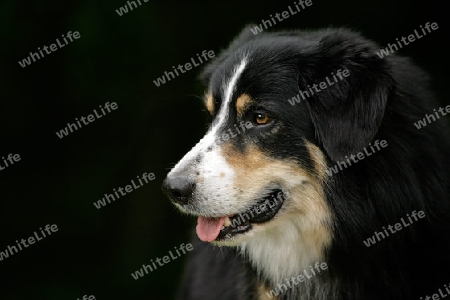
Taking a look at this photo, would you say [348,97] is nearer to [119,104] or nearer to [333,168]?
[333,168]

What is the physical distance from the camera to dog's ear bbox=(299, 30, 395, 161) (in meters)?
4.05

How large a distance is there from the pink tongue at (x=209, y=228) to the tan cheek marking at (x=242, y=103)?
1.87 feet

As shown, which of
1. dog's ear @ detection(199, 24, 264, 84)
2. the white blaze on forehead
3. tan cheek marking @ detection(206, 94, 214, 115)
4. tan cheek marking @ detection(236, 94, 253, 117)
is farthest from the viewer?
dog's ear @ detection(199, 24, 264, 84)

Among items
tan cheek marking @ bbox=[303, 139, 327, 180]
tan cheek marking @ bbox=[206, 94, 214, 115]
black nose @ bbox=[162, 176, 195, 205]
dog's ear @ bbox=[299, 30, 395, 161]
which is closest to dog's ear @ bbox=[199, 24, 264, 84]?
tan cheek marking @ bbox=[206, 94, 214, 115]

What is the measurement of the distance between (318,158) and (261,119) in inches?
13.9

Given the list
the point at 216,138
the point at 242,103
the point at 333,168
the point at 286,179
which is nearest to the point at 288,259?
the point at 286,179

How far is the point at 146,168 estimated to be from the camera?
7703mm

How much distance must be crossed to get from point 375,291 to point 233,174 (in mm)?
959

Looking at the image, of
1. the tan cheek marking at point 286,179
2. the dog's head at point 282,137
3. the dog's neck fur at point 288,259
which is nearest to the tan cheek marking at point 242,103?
the dog's head at point 282,137

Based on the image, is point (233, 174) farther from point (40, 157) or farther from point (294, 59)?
point (40, 157)

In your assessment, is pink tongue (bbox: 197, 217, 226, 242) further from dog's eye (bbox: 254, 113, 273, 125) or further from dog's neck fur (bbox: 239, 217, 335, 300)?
dog's eye (bbox: 254, 113, 273, 125)

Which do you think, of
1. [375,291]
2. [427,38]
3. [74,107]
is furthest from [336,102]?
[74,107]

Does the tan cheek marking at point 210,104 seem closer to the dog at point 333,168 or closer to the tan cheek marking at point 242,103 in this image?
the dog at point 333,168

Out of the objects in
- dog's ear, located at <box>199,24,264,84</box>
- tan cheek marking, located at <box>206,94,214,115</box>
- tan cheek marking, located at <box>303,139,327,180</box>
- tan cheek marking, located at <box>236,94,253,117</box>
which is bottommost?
tan cheek marking, located at <box>303,139,327,180</box>
